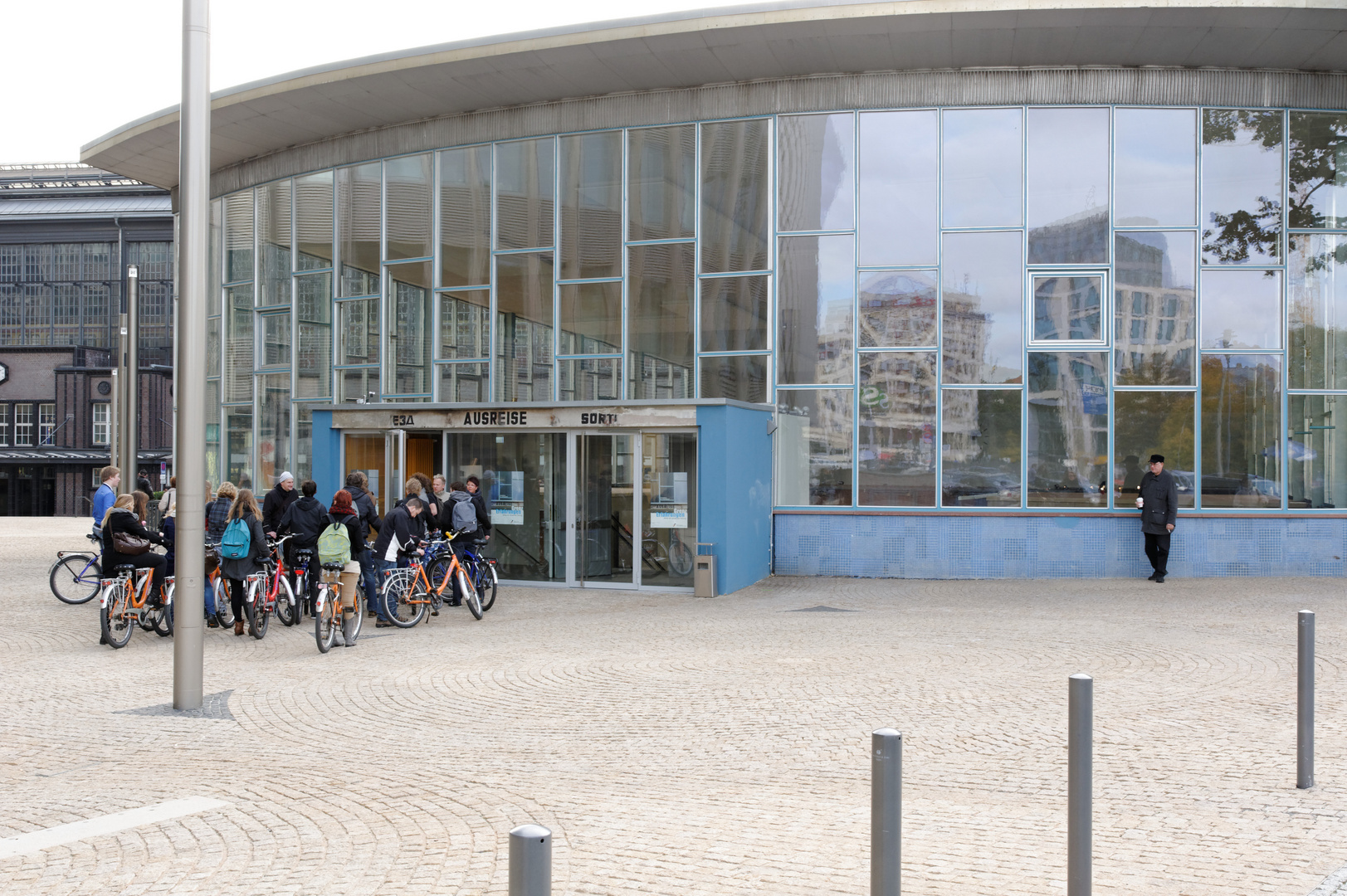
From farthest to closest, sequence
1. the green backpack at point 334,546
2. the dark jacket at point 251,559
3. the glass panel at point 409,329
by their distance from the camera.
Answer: the glass panel at point 409,329
the dark jacket at point 251,559
the green backpack at point 334,546

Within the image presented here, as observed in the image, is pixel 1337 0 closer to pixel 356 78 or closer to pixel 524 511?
pixel 524 511

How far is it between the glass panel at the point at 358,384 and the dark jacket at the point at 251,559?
960 centimetres

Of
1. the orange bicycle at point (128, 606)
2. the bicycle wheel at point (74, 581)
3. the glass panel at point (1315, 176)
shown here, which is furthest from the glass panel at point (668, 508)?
the glass panel at point (1315, 176)

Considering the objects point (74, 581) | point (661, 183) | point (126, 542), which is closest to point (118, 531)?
point (126, 542)

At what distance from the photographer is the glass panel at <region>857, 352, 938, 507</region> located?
61.3 feet

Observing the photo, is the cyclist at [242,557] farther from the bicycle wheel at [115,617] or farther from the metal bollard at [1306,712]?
the metal bollard at [1306,712]

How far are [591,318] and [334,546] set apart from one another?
9.27 m

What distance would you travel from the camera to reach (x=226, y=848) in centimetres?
534

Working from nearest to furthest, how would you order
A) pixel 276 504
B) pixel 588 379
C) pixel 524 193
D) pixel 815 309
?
pixel 276 504 → pixel 815 309 → pixel 588 379 → pixel 524 193

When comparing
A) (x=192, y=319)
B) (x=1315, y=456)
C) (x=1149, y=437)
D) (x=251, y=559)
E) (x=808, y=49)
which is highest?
(x=808, y=49)

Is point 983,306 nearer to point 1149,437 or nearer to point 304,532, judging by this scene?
point 1149,437

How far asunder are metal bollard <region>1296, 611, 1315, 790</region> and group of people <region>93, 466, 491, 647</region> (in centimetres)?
846

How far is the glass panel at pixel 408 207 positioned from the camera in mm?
21750

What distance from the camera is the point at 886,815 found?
134 inches
